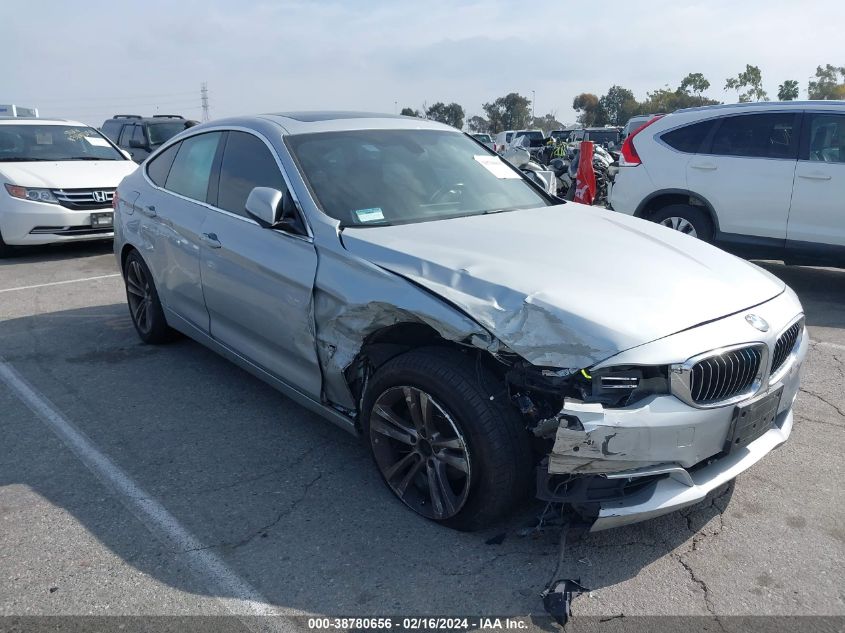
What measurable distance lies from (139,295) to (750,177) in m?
5.87

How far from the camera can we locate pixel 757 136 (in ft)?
23.9

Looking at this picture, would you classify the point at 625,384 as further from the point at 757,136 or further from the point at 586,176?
the point at 586,176

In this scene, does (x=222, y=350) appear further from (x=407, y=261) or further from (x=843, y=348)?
(x=843, y=348)

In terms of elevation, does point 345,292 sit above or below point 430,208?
below

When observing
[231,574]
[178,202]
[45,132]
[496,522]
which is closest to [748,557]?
[496,522]

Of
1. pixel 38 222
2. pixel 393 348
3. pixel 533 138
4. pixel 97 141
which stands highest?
pixel 533 138

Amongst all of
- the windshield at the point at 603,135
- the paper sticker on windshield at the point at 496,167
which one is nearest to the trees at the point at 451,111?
the windshield at the point at 603,135

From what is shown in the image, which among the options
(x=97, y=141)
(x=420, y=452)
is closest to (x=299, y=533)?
(x=420, y=452)

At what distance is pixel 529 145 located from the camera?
2800 centimetres

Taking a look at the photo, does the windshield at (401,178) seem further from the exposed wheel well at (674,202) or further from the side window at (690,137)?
the side window at (690,137)

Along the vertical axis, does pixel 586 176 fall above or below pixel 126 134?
below

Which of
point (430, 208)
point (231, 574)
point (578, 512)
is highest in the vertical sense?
point (430, 208)

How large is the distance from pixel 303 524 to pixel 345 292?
1.07 m

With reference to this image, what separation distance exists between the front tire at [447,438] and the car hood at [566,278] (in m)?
0.26
